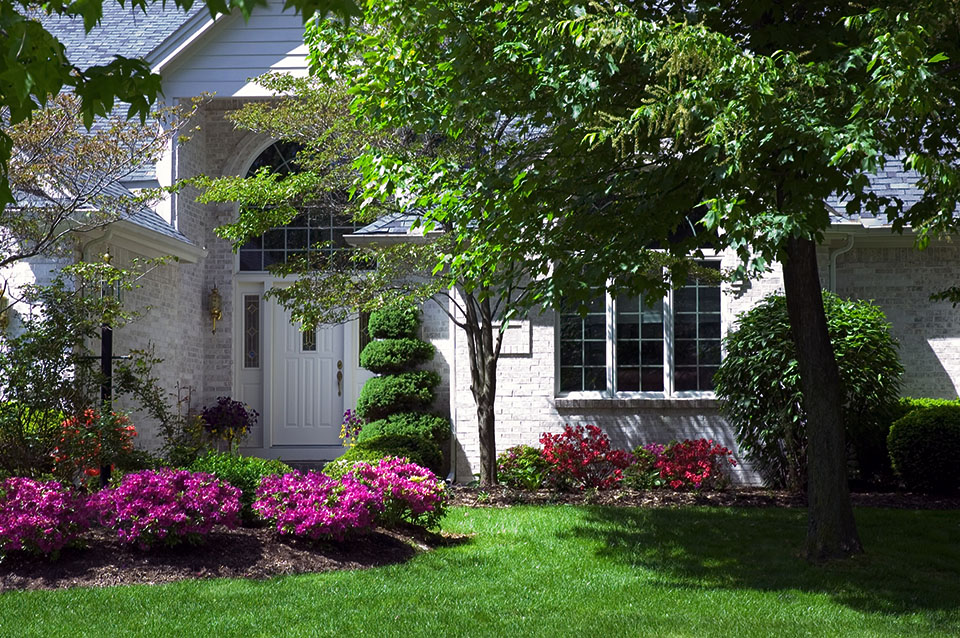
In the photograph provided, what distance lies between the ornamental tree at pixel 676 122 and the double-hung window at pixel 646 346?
177 inches

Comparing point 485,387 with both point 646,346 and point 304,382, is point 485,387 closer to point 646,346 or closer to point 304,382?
point 646,346

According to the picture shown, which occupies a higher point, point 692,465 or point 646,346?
point 646,346

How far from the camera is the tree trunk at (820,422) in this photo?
691 cm

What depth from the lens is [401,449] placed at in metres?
10.3

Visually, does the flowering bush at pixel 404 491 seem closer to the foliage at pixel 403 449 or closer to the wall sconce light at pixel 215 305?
the foliage at pixel 403 449

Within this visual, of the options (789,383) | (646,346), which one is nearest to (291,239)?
(646,346)

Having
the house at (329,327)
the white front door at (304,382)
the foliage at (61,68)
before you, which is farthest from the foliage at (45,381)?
the white front door at (304,382)

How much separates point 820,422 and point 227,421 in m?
8.70

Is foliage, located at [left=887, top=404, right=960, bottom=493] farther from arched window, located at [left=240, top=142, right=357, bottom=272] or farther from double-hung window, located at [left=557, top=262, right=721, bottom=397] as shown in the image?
arched window, located at [left=240, top=142, right=357, bottom=272]

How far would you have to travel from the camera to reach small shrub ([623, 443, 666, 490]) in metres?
10.5

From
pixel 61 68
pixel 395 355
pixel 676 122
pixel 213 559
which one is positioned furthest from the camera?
pixel 395 355

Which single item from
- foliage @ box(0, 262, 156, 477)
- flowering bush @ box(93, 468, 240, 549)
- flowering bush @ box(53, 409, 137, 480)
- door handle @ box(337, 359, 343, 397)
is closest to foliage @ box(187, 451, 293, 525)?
flowering bush @ box(93, 468, 240, 549)

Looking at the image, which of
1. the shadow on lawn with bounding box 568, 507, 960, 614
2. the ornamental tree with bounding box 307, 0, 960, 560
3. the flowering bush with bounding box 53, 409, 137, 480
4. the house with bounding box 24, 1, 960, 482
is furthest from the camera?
the house with bounding box 24, 1, 960, 482

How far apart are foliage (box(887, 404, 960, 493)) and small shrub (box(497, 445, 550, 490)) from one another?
3.79m
